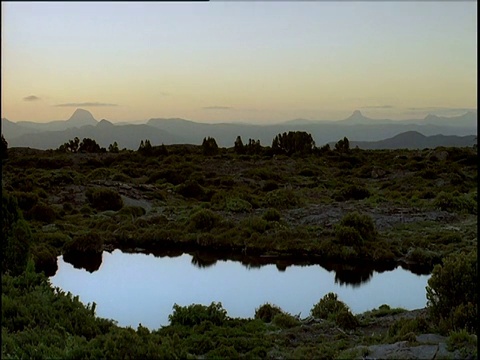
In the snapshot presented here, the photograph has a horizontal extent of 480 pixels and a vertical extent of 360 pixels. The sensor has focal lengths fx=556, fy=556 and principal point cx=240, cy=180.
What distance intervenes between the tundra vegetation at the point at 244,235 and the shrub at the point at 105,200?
0.09 meters

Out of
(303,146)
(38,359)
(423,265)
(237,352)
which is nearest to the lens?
(38,359)

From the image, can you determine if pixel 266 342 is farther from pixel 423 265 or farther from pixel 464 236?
pixel 464 236

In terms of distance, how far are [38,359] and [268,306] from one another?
6414 millimetres

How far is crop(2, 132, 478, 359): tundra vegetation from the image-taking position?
9.91 m

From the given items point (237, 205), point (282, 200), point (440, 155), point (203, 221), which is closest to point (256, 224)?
point (203, 221)

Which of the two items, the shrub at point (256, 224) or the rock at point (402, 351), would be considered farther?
the shrub at point (256, 224)

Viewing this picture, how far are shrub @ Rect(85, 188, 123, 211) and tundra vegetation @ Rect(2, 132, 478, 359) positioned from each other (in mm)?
89

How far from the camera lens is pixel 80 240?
70.5ft

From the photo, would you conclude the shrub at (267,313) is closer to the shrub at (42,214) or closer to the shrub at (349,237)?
the shrub at (349,237)

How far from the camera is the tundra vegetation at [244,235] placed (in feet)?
32.5

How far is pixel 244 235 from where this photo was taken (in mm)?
23359

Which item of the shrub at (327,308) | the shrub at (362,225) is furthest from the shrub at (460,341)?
the shrub at (362,225)

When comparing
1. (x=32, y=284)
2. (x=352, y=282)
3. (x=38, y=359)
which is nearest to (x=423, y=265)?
(x=352, y=282)

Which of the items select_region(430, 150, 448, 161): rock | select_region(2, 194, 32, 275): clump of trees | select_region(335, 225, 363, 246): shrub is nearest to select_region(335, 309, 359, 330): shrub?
select_region(2, 194, 32, 275): clump of trees
